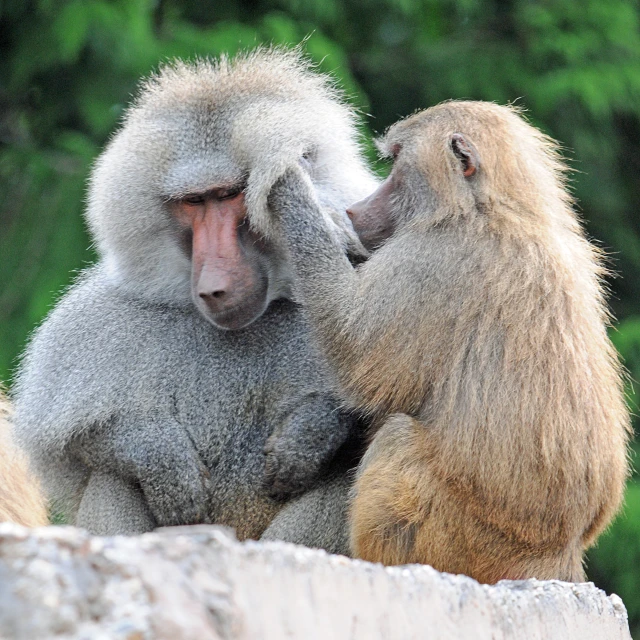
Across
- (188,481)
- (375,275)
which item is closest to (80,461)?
(188,481)

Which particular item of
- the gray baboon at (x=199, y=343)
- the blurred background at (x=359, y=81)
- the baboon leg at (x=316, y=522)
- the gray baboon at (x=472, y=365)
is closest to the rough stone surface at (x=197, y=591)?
the gray baboon at (x=472, y=365)

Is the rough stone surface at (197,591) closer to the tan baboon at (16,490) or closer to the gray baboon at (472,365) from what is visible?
the gray baboon at (472,365)

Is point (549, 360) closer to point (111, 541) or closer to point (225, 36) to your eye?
point (111, 541)

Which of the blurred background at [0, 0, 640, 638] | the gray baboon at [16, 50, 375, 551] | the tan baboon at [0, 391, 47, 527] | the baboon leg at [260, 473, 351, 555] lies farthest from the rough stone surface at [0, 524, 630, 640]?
the blurred background at [0, 0, 640, 638]

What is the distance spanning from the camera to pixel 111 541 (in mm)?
1343

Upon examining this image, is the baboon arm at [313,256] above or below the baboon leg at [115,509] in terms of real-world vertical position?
above

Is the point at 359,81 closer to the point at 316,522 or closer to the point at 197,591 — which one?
the point at 316,522

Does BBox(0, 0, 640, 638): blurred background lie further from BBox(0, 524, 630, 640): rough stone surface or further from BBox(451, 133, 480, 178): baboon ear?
BBox(0, 524, 630, 640): rough stone surface

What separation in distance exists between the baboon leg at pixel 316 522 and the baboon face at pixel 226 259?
45cm

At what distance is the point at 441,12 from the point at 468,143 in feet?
16.6

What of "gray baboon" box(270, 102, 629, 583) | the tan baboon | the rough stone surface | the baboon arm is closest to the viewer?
the rough stone surface

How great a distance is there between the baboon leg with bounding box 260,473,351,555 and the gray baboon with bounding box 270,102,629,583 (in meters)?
0.16

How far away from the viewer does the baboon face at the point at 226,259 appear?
8.88 feet

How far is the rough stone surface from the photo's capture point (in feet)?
4.12
